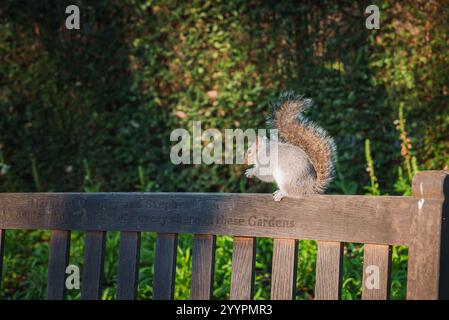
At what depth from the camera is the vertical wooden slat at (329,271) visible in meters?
1.57

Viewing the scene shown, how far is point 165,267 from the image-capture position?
173cm

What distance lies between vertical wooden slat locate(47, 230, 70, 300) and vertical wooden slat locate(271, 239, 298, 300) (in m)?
0.61

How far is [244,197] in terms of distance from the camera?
169 cm

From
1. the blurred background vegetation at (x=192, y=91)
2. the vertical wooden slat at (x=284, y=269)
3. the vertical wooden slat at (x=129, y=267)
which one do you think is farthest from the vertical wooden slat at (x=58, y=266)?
the blurred background vegetation at (x=192, y=91)

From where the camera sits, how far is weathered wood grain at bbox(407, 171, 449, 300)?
1.44 meters

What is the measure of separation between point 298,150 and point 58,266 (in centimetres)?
76

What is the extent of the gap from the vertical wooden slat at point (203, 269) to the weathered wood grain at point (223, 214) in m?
0.04

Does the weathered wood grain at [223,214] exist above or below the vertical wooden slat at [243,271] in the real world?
above

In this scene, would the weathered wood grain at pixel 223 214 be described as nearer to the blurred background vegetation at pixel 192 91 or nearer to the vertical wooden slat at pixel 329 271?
the vertical wooden slat at pixel 329 271

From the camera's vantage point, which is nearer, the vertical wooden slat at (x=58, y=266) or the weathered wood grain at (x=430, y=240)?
the weathered wood grain at (x=430, y=240)

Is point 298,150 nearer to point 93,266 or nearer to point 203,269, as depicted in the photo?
point 203,269

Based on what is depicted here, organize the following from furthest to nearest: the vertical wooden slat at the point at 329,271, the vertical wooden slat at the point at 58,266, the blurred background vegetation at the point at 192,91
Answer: the blurred background vegetation at the point at 192,91 → the vertical wooden slat at the point at 58,266 → the vertical wooden slat at the point at 329,271

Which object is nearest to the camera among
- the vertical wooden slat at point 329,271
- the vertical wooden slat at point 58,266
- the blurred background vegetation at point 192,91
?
the vertical wooden slat at point 329,271
